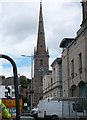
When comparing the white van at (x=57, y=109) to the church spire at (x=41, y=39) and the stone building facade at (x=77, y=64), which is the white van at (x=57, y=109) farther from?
the church spire at (x=41, y=39)

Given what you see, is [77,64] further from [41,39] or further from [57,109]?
[41,39]

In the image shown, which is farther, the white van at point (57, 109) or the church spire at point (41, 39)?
the church spire at point (41, 39)

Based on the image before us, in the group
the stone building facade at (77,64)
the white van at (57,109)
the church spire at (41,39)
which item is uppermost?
the church spire at (41,39)

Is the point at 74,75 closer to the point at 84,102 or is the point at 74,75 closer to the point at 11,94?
the point at 84,102

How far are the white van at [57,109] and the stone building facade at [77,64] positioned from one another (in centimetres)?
412

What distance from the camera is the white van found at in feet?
79.1

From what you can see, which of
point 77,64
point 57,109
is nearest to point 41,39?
point 77,64

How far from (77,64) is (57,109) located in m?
12.0

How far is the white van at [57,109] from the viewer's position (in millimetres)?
24112

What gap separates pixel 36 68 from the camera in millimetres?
117438

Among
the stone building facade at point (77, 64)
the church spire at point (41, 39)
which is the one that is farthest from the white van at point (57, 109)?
the church spire at point (41, 39)

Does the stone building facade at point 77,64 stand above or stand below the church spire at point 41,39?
below

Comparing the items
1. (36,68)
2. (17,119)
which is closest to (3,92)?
(17,119)

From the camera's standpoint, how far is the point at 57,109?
30.7 metres
